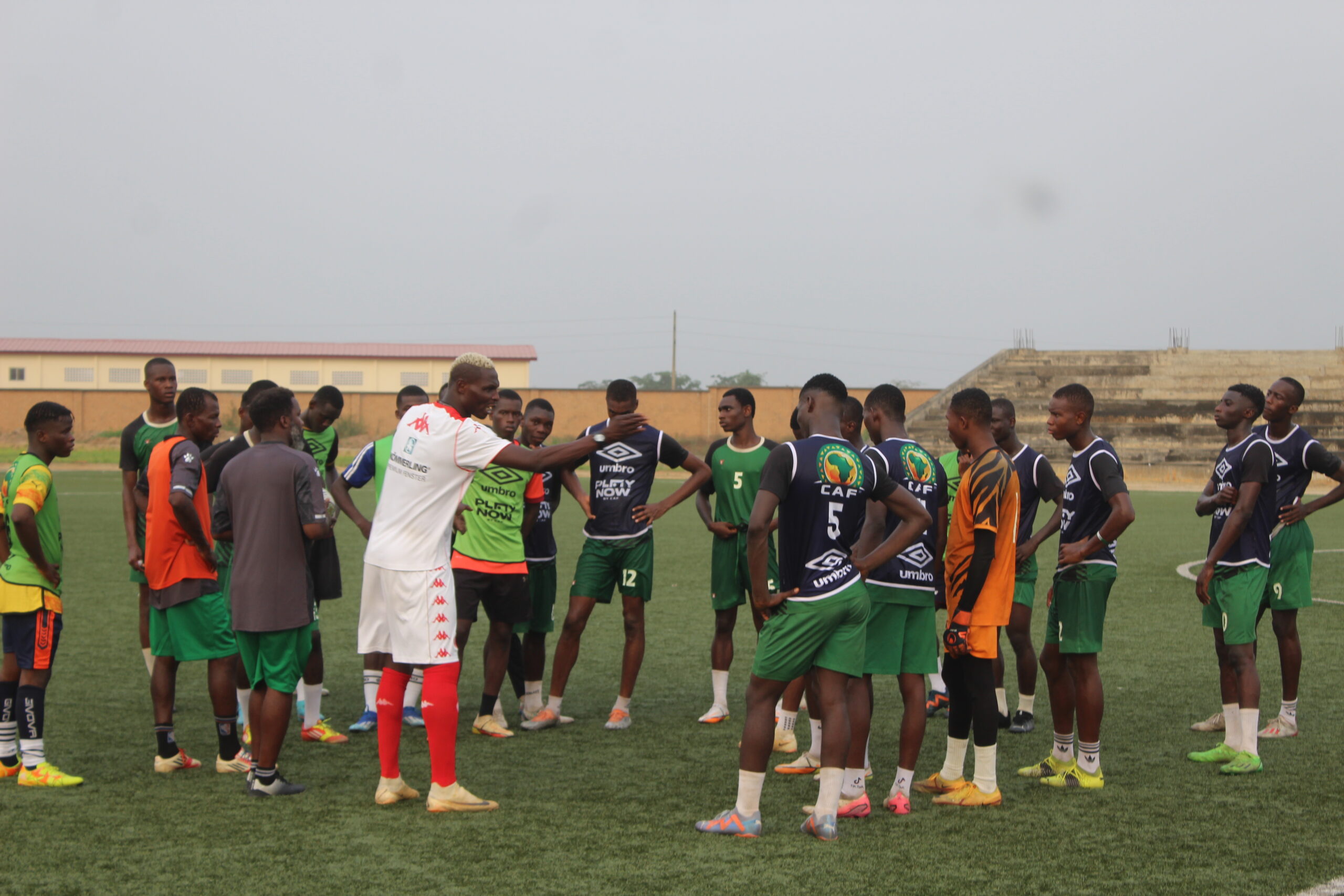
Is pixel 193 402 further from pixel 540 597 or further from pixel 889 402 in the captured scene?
pixel 889 402

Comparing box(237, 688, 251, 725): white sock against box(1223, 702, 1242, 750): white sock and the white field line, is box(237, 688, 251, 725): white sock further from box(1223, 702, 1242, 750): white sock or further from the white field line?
box(1223, 702, 1242, 750): white sock

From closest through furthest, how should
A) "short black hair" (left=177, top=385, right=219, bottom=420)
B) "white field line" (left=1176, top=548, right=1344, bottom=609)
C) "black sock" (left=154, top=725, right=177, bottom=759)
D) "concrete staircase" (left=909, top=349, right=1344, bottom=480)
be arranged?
"white field line" (left=1176, top=548, right=1344, bottom=609)
"black sock" (left=154, top=725, right=177, bottom=759)
"short black hair" (left=177, top=385, right=219, bottom=420)
"concrete staircase" (left=909, top=349, right=1344, bottom=480)

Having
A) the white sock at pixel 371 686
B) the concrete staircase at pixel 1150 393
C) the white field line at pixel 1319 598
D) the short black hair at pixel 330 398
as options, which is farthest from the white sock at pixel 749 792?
the concrete staircase at pixel 1150 393

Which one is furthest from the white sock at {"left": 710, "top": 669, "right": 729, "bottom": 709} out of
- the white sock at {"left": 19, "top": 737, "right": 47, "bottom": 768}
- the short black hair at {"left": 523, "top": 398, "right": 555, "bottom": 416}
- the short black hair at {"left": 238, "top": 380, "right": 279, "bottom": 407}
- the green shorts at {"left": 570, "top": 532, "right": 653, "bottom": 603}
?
the white sock at {"left": 19, "top": 737, "right": 47, "bottom": 768}

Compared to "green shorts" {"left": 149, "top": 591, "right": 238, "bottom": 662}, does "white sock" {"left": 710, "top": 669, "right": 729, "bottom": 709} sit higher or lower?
lower

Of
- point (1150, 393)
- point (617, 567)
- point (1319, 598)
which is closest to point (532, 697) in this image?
point (617, 567)

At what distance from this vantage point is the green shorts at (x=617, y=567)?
7816mm

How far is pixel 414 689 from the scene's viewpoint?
313 inches

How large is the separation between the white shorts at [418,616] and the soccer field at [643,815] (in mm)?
821

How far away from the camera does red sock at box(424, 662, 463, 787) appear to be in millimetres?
5633

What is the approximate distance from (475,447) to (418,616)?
36.8 inches

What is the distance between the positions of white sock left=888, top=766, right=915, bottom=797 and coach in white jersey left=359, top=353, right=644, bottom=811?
213cm

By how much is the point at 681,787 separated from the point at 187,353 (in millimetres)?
73700

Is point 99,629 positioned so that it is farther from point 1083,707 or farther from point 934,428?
point 934,428
